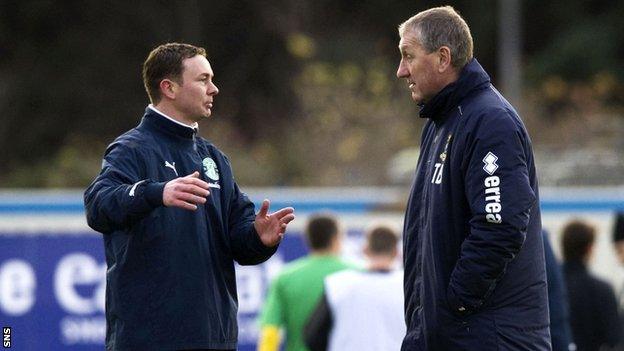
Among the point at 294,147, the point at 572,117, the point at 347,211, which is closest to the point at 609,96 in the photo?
the point at 572,117

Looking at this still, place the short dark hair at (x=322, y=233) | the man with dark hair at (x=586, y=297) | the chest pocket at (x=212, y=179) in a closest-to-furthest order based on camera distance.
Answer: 1. the chest pocket at (x=212, y=179)
2. the man with dark hair at (x=586, y=297)
3. the short dark hair at (x=322, y=233)

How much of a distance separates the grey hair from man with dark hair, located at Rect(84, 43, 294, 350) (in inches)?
37.7

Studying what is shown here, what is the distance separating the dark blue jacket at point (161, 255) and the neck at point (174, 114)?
43mm

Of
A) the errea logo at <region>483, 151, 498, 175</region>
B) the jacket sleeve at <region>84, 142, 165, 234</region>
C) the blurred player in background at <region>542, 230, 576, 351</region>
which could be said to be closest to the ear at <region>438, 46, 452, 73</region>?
the errea logo at <region>483, 151, 498, 175</region>

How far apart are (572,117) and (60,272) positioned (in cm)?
2551

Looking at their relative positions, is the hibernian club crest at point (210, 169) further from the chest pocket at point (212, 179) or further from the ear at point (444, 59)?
the ear at point (444, 59)

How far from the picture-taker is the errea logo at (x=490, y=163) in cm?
569

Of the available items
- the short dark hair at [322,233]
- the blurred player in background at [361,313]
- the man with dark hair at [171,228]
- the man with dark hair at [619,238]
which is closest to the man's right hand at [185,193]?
the man with dark hair at [171,228]

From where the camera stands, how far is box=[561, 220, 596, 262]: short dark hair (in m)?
9.01

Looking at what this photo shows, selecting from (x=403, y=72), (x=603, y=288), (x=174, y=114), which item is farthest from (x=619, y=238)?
(x=174, y=114)

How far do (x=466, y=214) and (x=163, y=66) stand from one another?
4.91 feet

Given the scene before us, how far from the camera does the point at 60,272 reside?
1364 centimetres

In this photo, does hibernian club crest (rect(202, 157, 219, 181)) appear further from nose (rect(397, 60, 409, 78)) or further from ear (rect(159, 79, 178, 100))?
nose (rect(397, 60, 409, 78))

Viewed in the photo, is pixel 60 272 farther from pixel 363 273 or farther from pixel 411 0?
pixel 411 0
